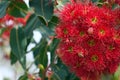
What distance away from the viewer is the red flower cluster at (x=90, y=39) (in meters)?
1.82

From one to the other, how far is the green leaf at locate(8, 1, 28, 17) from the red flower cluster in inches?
21.8

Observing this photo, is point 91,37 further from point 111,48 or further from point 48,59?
point 48,59

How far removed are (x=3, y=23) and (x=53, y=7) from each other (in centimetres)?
72

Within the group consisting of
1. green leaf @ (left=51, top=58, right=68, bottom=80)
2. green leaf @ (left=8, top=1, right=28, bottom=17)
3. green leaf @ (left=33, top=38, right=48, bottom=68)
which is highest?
green leaf @ (left=8, top=1, right=28, bottom=17)

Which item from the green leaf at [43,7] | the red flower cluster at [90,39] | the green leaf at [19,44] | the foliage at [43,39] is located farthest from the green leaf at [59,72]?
the red flower cluster at [90,39]

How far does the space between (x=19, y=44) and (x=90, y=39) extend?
81cm

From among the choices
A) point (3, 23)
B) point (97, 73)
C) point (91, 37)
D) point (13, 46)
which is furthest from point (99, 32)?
point (3, 23)

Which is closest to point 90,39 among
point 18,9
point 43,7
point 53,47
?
point 43,7

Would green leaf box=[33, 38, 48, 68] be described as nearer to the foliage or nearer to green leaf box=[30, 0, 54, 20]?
the foliage

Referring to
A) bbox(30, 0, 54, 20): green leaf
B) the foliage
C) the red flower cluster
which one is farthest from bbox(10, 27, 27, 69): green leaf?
the red flower cluster

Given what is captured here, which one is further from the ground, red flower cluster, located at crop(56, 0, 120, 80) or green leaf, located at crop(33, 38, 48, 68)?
red flower cluster, located at crop(56, 0, 120, 80)

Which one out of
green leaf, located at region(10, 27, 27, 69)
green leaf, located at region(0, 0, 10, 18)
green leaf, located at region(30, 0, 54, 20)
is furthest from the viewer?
green leaf, located at region(10, 27, 27, 69)

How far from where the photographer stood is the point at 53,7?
7.32 ft

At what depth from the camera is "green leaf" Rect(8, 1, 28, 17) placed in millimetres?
2412
